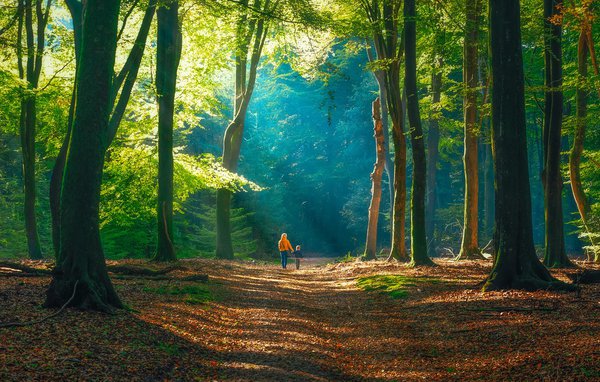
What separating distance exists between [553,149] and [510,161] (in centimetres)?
657

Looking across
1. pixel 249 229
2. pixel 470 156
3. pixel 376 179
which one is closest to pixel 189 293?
pixel 470 156

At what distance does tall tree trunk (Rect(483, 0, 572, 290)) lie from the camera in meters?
11.1

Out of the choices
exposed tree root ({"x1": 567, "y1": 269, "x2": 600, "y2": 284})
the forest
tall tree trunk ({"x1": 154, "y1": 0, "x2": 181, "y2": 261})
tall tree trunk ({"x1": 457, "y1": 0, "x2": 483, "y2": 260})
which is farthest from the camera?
tall tree trunk ({"x1": 457, "y1": 0, "x2": 483, "y2": 260})

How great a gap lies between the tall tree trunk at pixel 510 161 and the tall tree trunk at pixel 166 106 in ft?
35.7

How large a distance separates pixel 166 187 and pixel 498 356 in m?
14.0

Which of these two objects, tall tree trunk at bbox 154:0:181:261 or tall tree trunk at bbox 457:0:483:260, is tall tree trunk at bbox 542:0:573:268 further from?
tall tree trunk at bbox 154:0:181:261

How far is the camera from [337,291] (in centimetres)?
1532

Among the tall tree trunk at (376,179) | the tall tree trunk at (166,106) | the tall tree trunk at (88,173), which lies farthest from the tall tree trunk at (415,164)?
the tall tree trunk at (88,173)

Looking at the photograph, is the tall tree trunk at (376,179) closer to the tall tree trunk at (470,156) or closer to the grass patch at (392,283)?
the tall tree trunk at (470,156)

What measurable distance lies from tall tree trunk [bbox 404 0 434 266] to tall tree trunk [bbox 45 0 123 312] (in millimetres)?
11320

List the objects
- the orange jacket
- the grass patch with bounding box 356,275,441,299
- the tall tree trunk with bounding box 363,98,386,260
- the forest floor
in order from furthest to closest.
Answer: the orange jacket → the tall tree trunk with bounding box 363,98,386,260 → the grass patch with bounding box 356,275,441,299 → the forest floor

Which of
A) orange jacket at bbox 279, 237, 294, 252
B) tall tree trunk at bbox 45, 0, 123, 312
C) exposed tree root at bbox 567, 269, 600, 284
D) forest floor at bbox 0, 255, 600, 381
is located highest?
tall tree trunk at bbox 45, 0, 123, 312

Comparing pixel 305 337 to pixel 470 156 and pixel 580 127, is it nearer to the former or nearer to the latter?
pixel 470 156

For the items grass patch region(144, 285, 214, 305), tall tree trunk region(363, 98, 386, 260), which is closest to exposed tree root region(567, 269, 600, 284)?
grass patch region(144, 285, 214, 305)
